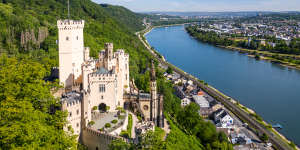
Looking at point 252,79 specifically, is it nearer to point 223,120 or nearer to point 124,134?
point 223,120

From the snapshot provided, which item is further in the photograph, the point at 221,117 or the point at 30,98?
the point at 221,117

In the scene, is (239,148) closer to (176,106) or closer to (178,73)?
(176,106)

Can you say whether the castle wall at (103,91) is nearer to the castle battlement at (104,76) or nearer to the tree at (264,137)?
the castle battlement at (104,76)

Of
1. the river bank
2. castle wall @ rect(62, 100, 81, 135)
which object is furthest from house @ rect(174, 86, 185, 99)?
the river bank

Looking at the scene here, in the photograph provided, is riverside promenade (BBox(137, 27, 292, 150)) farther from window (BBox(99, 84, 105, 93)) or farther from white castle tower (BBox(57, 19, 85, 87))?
white castle tower (BBox(57, 19, 85, 87))

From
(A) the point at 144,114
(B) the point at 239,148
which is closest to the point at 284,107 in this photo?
(B) the point at 239,148

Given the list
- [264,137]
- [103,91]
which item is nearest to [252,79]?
[264,137]

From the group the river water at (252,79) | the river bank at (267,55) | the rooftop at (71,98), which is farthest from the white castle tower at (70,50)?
the river bank at (267,55)
